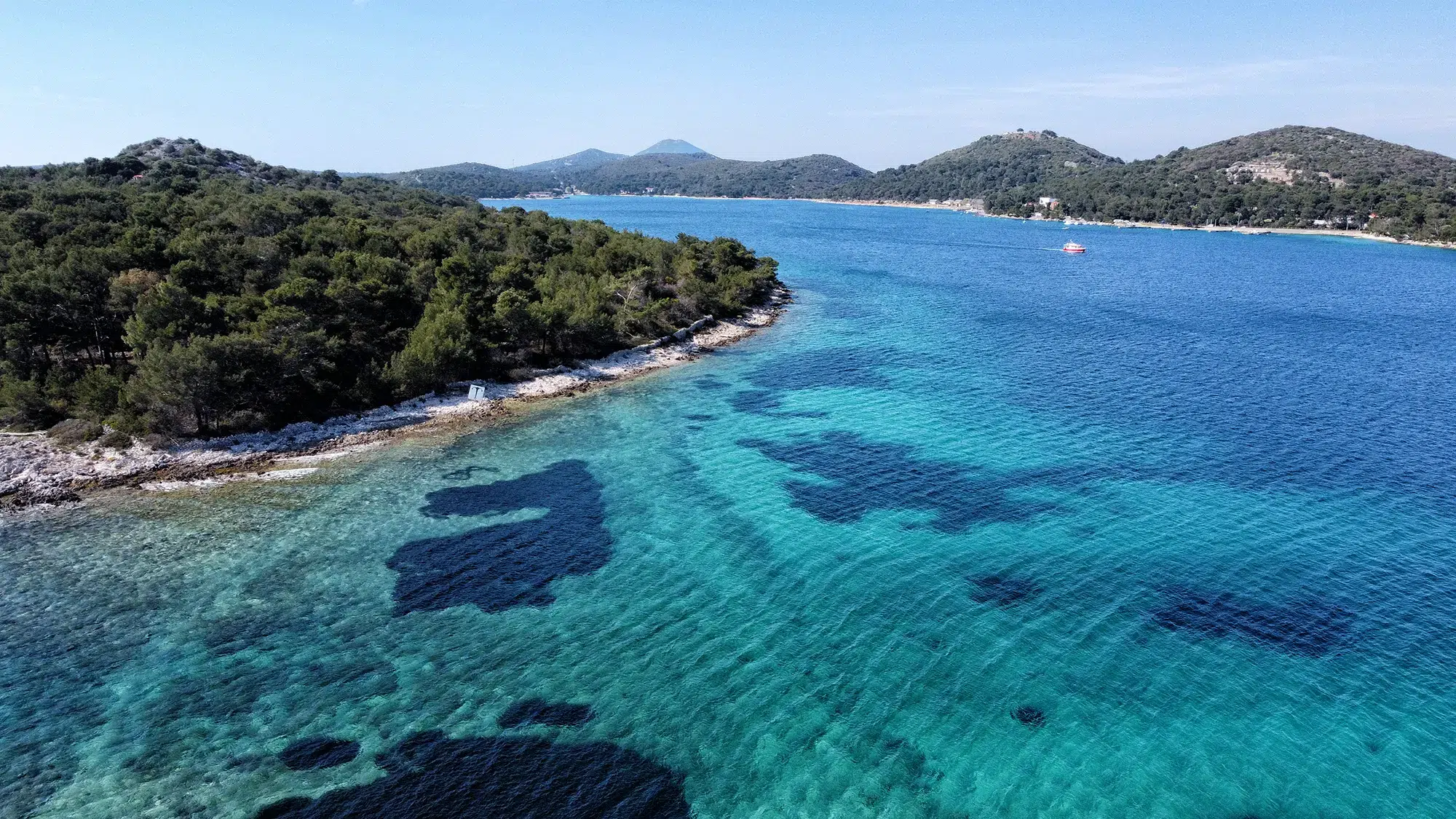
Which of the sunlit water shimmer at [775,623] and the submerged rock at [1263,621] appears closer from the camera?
the sunlit water shimmer at [775,623]

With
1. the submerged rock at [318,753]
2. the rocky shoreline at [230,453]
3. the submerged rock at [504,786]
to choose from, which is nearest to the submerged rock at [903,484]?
the submerged rock at [504,786]

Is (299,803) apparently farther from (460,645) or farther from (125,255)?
(125,255)

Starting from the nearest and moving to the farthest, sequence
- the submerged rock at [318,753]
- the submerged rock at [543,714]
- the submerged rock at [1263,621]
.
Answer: the submerged rock at [318,753], the submerged rock at [543,714], the submerged rock at [1263,621]

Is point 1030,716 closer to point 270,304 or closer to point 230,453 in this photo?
point 230,453

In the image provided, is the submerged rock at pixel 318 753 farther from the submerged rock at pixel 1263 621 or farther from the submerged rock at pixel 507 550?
the submerged rock at pixel 1263 621

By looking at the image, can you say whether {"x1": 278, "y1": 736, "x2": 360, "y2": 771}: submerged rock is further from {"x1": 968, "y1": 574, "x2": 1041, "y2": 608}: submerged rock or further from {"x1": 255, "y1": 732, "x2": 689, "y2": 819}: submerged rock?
{"x1": 968, "y1": 574, "x2": 1041, "y2": 608}: submerged rock

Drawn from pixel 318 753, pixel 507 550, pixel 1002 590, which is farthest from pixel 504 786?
pixel 1002 590

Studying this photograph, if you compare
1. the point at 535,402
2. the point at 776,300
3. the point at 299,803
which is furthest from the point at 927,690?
the point at 776,300
